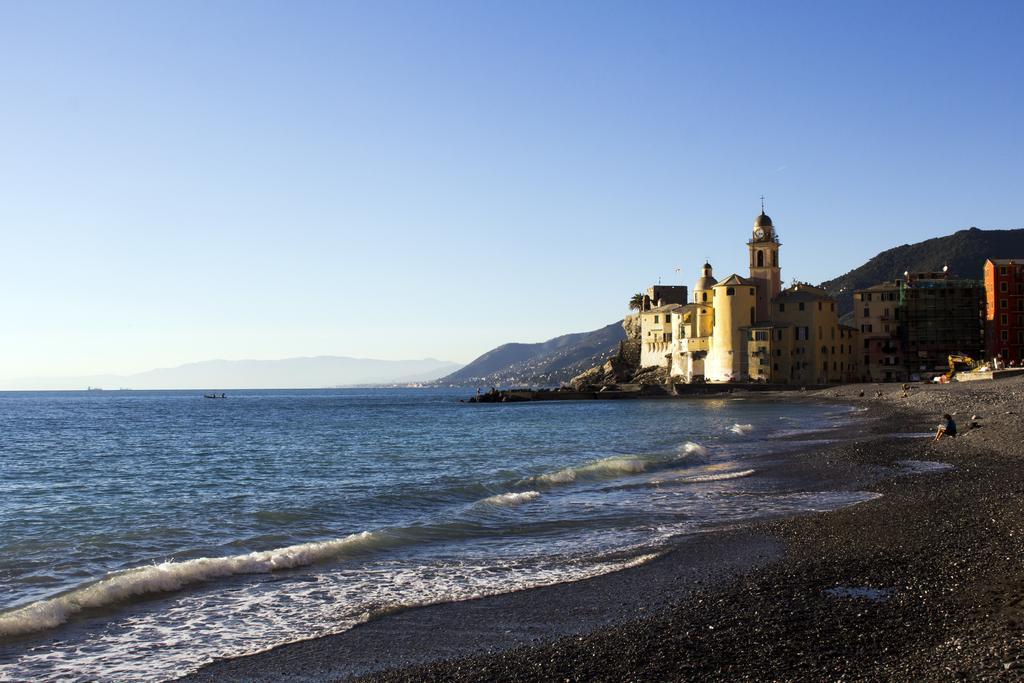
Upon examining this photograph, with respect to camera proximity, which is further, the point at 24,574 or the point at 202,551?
the point at 202,551

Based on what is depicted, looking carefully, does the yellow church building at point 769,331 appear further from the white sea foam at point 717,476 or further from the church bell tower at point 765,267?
the white sea foam at point 717,476

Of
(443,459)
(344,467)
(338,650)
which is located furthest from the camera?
(443,459)

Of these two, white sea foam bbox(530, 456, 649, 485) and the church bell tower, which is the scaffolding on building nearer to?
Result: the church bell tower

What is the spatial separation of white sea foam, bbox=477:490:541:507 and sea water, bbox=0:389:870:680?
0.16 metres

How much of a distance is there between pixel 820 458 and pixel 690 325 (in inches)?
3602

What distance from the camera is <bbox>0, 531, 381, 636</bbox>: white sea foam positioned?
1238cm

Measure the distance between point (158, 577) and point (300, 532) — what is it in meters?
5.26

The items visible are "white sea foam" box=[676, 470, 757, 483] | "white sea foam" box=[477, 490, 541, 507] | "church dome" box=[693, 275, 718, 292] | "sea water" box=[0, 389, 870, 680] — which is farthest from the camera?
"church dome" box=[693, 275, 718, 292]

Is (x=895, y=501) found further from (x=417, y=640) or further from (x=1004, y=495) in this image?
(x=417, y=640)

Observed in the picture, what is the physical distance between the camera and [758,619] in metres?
11.1

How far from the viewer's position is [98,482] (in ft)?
103

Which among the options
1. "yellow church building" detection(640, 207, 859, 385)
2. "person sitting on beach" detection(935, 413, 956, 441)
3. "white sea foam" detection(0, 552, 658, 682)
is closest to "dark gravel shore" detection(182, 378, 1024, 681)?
"white sea foam" detection(0, 552, 658, 682)

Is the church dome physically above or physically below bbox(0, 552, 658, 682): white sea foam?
above

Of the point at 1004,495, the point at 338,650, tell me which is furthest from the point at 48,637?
the point at 1004,495
